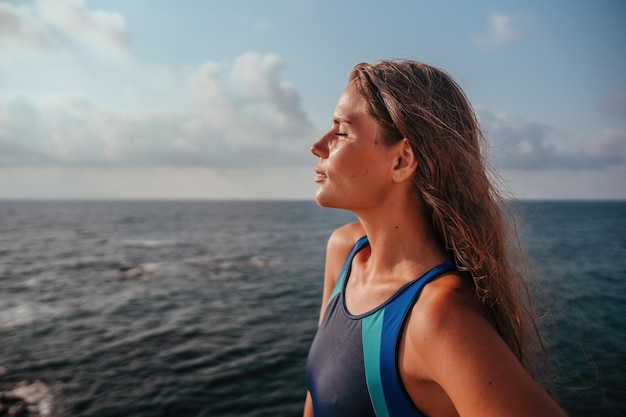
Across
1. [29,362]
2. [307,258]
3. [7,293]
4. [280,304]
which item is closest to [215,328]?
[280,304]

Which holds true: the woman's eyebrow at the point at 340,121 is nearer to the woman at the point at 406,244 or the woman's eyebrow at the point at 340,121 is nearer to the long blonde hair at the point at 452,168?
the woman at the point at 406,244

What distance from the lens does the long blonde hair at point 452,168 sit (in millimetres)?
2309

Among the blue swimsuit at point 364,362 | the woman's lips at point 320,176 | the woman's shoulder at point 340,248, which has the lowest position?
the blue swimsuit at point 364,362

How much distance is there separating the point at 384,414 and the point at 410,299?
23.2 inches

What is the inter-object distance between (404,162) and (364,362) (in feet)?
3.73

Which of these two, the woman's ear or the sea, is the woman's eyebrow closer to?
the woman's ear

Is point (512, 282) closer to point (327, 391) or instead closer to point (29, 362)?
point (327, 391)

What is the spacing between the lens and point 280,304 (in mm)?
18000

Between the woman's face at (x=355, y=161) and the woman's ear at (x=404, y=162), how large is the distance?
0.04m

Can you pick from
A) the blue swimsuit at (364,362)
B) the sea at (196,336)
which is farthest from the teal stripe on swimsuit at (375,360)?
the sea at (196,336)

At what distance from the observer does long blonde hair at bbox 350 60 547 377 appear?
7.57 ft

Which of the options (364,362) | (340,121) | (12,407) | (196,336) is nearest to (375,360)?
(364,362)

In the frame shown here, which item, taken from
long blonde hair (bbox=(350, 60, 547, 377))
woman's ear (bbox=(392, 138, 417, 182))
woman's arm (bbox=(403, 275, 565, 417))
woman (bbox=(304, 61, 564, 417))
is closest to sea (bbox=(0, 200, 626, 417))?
long blonde hair (bbox=(350, 60, 547, 377))

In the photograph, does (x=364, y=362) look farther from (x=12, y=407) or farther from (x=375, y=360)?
(x=12, y=407)
